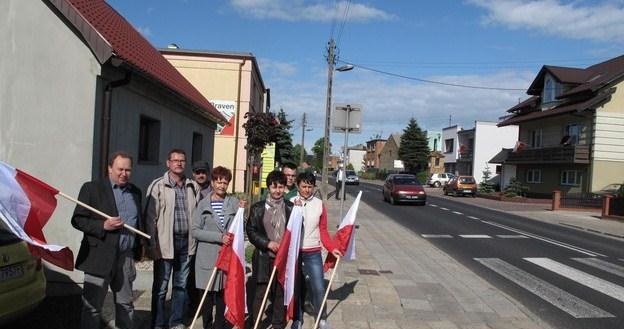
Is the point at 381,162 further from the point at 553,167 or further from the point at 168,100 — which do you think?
the point at 168,100

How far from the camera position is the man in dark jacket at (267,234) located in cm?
513

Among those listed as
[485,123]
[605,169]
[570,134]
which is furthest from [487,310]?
[485,123]

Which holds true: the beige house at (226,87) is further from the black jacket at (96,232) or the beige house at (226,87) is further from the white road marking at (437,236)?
the black jacket at (96,232)

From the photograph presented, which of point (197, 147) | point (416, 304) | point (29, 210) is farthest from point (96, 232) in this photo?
point (197, 147)

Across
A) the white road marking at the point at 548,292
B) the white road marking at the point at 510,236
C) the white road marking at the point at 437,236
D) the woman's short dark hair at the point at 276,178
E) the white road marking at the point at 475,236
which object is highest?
the woman's short dark hair at the point at 276,178

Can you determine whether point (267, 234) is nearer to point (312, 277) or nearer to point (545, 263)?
point (312, 277)

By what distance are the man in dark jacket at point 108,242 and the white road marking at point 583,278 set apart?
697 cm

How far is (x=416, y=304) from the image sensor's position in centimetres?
694

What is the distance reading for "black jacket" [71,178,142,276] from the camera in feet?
14.2

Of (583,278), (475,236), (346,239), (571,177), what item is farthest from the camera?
(571,177)

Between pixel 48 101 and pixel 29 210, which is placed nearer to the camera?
pixel 29 210

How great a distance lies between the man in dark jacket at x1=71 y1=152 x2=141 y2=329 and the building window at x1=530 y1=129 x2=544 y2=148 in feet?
133

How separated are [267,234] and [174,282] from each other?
40.3 inches

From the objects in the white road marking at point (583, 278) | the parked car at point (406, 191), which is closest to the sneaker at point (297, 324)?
the white road marking at point (583, 278)
